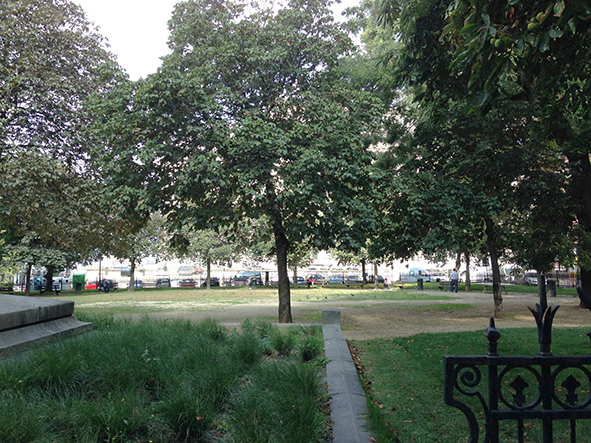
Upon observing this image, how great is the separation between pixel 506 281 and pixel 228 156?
160 ft

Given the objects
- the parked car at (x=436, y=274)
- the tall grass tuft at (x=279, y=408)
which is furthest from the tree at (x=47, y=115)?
the parked car at (x=436, y=274)

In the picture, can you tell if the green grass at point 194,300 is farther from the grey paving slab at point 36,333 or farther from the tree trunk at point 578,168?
the tree trunk at point 578,168

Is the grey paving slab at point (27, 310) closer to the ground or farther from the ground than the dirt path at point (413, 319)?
farther from the ground

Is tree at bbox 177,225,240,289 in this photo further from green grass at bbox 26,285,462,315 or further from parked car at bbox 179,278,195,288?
green grass at bbox 26,285,462,315

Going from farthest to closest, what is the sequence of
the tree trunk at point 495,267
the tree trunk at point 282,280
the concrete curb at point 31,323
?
the tree trunk at point 495,267 < the tree trunk at point 282,280 < the concrete curb at point 31,323

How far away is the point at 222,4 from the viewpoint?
15000 millimetres

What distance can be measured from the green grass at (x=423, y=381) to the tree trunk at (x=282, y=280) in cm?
371

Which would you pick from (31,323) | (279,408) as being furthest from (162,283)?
(279,408)

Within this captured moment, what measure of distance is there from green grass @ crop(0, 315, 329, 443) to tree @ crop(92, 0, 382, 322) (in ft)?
20.6

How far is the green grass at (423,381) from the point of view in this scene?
465 cm

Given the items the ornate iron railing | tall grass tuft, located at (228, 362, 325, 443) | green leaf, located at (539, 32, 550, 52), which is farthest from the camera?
green leaf, located at (539, 32, 550, 52)

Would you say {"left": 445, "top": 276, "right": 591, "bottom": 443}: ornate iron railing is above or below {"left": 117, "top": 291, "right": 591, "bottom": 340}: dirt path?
above

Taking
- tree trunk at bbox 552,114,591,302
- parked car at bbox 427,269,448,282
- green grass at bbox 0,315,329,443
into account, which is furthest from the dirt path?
parked car at bbox 427,269,448,282

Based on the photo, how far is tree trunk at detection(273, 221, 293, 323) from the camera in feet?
47.5
